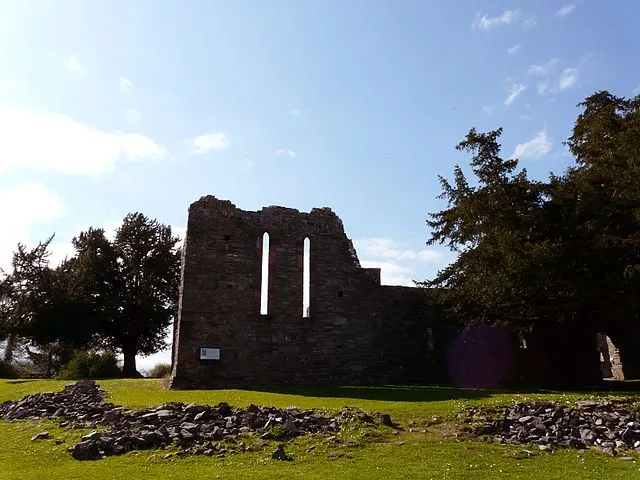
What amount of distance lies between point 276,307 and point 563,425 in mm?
13472

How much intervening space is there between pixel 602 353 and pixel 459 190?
871 inches

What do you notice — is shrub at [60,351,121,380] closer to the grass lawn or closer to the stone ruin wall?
the stone ruin wall

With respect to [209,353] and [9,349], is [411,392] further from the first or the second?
[9,349]

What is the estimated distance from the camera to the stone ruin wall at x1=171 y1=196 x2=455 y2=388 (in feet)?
74.7

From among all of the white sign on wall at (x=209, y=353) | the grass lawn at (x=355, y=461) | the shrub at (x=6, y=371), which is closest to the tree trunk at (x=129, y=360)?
the shrub at (x=6, y=371)

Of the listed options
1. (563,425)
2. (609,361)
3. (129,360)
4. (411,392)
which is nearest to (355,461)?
(563,425)

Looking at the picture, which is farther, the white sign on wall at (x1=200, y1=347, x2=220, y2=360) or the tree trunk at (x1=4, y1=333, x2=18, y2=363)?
the tree trunk at (x1=4, y1=333, x2=18, y2=363)

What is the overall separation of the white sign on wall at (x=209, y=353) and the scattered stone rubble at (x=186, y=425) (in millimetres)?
6258

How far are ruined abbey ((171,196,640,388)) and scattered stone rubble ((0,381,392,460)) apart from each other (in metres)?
6.87

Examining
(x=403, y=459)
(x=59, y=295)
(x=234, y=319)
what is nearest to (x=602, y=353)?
(x=234, y=319)

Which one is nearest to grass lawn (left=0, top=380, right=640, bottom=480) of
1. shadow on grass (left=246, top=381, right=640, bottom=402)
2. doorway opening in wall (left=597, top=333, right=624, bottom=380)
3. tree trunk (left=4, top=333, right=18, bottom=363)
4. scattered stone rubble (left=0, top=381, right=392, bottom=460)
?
scattered stone rubble (left=0, top=381, right=392, bottom=460)

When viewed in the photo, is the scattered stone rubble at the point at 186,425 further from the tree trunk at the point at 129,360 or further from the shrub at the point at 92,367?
the tree trunk at the point at 129,360

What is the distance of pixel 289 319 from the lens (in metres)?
24.0

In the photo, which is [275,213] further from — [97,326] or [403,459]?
[97,326]
